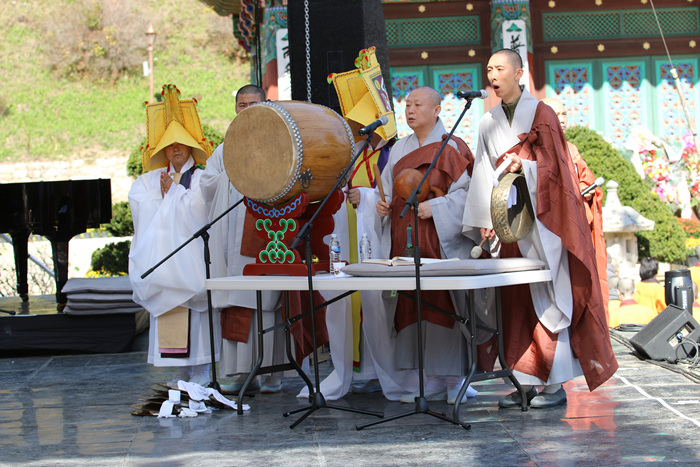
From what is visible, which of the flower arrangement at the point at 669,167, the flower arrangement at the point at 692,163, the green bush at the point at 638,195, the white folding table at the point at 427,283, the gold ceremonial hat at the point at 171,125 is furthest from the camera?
the flower arrangement at the point at 669,167

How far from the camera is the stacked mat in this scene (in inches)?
253

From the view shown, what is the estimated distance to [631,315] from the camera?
6785mm

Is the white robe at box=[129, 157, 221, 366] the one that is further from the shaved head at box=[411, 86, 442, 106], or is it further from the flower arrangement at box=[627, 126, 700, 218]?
the flower arrangement at box=[627, 126, 700, 218]

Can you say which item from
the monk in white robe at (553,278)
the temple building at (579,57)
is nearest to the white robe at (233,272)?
the monk in white robe at (553,278)

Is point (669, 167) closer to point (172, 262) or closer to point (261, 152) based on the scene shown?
point (172, 262)

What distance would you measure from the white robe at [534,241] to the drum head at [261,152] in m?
0.96

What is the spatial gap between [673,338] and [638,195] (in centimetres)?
439

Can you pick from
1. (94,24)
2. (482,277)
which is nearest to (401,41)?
(482,277)

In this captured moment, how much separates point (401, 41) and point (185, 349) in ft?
21.9

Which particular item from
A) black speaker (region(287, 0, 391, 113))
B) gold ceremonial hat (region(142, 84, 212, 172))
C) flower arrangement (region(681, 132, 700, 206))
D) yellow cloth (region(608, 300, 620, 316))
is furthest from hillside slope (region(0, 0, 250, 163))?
gold ceremonial hat (region(142, 84, 212, 172))

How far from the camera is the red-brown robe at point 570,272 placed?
390 cm

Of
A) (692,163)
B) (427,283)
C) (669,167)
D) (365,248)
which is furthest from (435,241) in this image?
(669,167)

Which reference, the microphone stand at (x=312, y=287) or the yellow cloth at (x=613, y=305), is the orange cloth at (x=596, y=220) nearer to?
the yellow cloth at (x=613, y=305)

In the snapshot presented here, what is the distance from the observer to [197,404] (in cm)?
417
